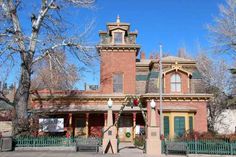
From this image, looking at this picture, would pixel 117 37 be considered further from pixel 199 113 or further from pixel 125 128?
pixel 199 113

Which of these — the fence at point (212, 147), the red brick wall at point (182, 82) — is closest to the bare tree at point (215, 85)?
the red brick wall at point (182, 82)

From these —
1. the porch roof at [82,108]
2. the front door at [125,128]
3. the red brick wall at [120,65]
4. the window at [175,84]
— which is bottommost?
the front door at [125,128]

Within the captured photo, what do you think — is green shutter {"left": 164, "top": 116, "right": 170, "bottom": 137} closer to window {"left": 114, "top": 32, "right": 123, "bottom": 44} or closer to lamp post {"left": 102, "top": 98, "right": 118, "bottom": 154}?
window {"left": 114, "top": 32, "right": 123, "bottom": 44}

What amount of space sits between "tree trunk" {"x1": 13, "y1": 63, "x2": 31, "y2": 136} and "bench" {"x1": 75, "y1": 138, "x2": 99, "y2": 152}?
15.8 feet

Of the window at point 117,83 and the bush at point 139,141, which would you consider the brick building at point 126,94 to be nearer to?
the window at point 117,83

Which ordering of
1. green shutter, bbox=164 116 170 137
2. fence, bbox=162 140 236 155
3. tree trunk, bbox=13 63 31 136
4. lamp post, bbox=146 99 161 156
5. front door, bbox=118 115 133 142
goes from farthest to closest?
front door, bbox=118 115 133 142
green shutter, bbox=164 116 170 137
tree trunk, bbox=13 63 31 136
lamp post, bbox=146 99 161 156
fence, bbox=162 140 236 155

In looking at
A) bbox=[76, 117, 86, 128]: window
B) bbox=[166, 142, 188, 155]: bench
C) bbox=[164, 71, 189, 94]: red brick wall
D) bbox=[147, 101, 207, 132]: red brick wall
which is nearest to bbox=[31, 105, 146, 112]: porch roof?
bbox=[76, 117, 86, 128]: window

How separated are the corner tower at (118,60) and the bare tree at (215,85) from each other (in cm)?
1049

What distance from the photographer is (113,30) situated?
36.9m

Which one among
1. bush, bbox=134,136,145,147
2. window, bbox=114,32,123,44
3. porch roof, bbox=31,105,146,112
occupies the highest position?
window, bbox=114,32,123,44

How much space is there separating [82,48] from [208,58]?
2826 cm

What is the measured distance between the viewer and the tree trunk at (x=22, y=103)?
2627 centimetres

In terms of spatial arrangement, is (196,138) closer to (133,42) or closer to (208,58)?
(133,42)

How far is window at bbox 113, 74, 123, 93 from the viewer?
120ft
